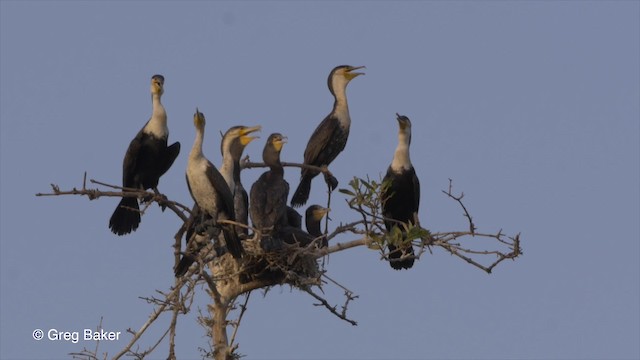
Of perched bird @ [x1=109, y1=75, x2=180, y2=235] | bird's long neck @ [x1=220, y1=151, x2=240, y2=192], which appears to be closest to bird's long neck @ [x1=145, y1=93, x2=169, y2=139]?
perched bird @ [x1=109, y1=75, x2=180, y2=235]

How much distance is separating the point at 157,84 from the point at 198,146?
5.01 feet

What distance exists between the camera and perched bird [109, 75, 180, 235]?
10.6 meters

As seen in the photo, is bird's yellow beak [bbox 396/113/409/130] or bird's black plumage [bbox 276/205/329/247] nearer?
bird's black plumage [bbox 276/205/329/247]

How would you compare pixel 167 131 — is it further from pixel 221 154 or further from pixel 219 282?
pixel 219 282

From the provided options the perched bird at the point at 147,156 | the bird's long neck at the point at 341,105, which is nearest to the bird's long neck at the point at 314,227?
the bird's long neck at the point at 341,105

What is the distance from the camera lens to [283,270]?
30.4ft

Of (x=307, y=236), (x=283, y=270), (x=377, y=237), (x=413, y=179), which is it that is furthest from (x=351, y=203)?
(x=413, y=179)

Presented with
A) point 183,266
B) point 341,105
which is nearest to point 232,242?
point 183,266

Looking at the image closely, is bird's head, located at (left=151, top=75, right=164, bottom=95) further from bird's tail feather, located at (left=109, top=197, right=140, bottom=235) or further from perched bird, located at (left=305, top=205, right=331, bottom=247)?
perched bird, located at (left=305, top=205, right=331, bottom=247)

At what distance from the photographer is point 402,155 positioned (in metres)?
11.0

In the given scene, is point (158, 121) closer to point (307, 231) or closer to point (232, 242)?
point (307, 231)

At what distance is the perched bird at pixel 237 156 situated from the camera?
992cm

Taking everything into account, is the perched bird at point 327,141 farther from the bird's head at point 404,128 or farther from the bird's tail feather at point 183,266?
the bird's tail feather at point 183,266

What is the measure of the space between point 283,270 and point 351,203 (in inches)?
42.6
